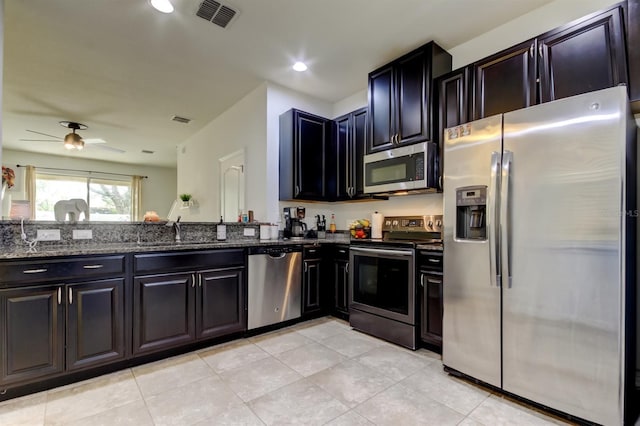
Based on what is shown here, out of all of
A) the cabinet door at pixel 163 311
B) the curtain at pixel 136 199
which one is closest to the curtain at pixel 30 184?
the curtain at pixel 136 199

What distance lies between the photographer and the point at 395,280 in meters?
2.75

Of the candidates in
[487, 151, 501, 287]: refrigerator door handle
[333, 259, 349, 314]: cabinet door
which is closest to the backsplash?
[333, 259, 349, 314]: cabinet door

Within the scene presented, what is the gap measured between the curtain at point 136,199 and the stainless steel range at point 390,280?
706 centimetres

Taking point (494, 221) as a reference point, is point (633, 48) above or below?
above

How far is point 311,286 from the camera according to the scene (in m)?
3.39

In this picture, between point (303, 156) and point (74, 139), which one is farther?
point (74, 139)

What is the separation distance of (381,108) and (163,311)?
112 inches

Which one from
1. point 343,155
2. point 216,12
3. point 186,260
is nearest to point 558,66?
point 343,155

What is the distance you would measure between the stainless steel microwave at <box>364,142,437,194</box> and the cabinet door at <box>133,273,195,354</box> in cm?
203

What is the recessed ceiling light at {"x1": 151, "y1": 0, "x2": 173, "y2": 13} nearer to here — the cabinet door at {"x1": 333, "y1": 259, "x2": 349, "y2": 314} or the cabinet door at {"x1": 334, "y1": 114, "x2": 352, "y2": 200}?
the cabinet door at {"x1": 334, "y1": 114, "x2": 352, "y2": 200}

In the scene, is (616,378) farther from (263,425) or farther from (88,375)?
(88,375)

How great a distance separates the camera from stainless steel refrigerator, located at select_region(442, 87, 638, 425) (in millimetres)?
1524

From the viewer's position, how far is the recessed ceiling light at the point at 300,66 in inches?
131

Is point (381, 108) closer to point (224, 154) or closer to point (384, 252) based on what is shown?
point (384, 252)
